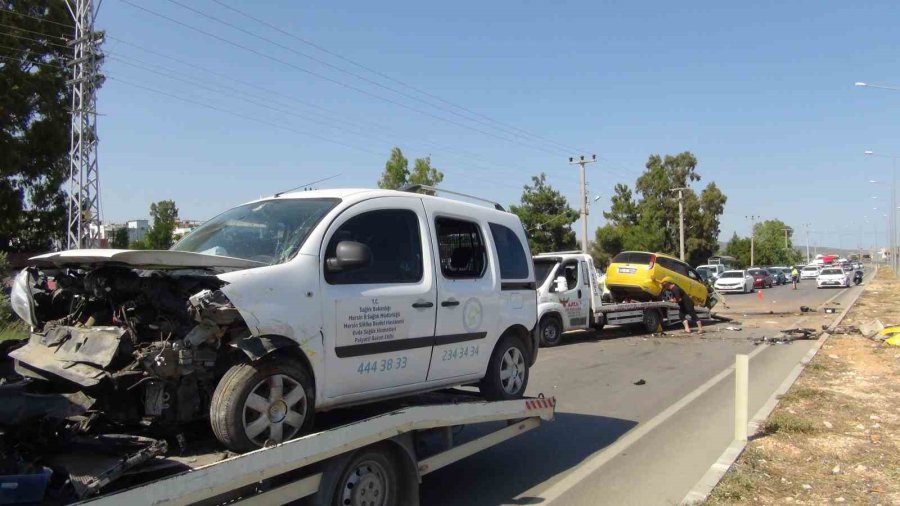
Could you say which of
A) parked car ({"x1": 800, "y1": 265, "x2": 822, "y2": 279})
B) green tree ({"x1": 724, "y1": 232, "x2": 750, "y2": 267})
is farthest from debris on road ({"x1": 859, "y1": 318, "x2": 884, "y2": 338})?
green tree ({"x1": 724, "y1": 232, "x2": 750, "y2": 267})

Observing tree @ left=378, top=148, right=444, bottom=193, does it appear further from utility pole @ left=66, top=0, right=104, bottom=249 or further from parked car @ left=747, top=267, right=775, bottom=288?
parked car @ left=747, top=267, right=775, bottom=288

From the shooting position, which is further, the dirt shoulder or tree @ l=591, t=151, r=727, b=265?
tree @ l=591, t=151, r=727, b=265

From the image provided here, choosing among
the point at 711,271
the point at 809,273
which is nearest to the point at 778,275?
the point at 711,271

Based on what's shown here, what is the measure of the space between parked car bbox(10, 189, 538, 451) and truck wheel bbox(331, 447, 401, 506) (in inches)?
15.0

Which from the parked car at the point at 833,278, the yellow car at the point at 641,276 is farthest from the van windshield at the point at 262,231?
the parked car at the point at 833,278

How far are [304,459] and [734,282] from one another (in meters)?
43.4

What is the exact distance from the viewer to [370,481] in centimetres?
438

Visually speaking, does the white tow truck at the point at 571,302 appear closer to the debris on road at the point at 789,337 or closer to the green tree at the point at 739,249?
the debris on road at the point at 789,337

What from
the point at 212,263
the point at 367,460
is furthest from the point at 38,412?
the point at 367,460

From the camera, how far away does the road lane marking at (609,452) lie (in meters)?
5.69

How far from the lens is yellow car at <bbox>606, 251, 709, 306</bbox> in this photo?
19.5 metres

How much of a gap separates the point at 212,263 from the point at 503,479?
11.5ft

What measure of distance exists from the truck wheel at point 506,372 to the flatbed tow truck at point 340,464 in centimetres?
24

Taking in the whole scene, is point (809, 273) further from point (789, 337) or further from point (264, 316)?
point (264, 316)
